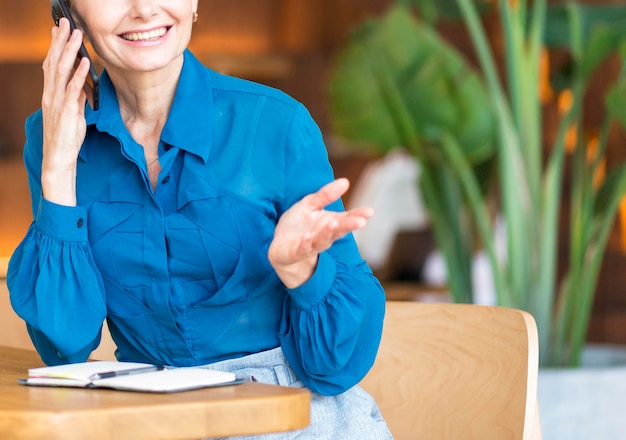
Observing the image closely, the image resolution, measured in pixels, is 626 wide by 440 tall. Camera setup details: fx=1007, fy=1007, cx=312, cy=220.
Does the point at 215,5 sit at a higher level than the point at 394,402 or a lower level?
lower

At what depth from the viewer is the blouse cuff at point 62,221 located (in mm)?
1163

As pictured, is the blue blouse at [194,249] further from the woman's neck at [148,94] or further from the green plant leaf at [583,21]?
the green plant leaf at [583,21]

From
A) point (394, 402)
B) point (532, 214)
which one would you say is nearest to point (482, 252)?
point (532, 214)

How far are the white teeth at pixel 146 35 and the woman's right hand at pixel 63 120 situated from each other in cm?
6

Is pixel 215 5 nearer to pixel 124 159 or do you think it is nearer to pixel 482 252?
pixel 482 252

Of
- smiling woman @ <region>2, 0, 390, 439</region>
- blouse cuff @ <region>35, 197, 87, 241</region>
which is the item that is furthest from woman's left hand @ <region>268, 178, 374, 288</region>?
blouse cuff @ <region>35, 197, 87, 241</region>

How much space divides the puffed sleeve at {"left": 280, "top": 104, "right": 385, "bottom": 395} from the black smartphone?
25 cm

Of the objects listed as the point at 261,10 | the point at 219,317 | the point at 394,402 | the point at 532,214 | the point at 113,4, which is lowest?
the point at 261,10

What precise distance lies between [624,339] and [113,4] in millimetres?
4282

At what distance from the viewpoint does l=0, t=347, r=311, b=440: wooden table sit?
788 mm

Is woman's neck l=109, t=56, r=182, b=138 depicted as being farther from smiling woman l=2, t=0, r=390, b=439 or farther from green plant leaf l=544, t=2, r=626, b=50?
green plant leaf l=544, t=2, r=626, b=50

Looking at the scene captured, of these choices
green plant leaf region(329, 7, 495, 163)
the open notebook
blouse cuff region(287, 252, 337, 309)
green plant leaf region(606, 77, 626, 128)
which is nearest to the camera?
the open notebook

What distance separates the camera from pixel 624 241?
4.95 m

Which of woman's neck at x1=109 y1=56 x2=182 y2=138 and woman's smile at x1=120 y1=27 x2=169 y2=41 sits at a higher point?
woman's smile at x1=120 y1=27 x2=169 y2=41
